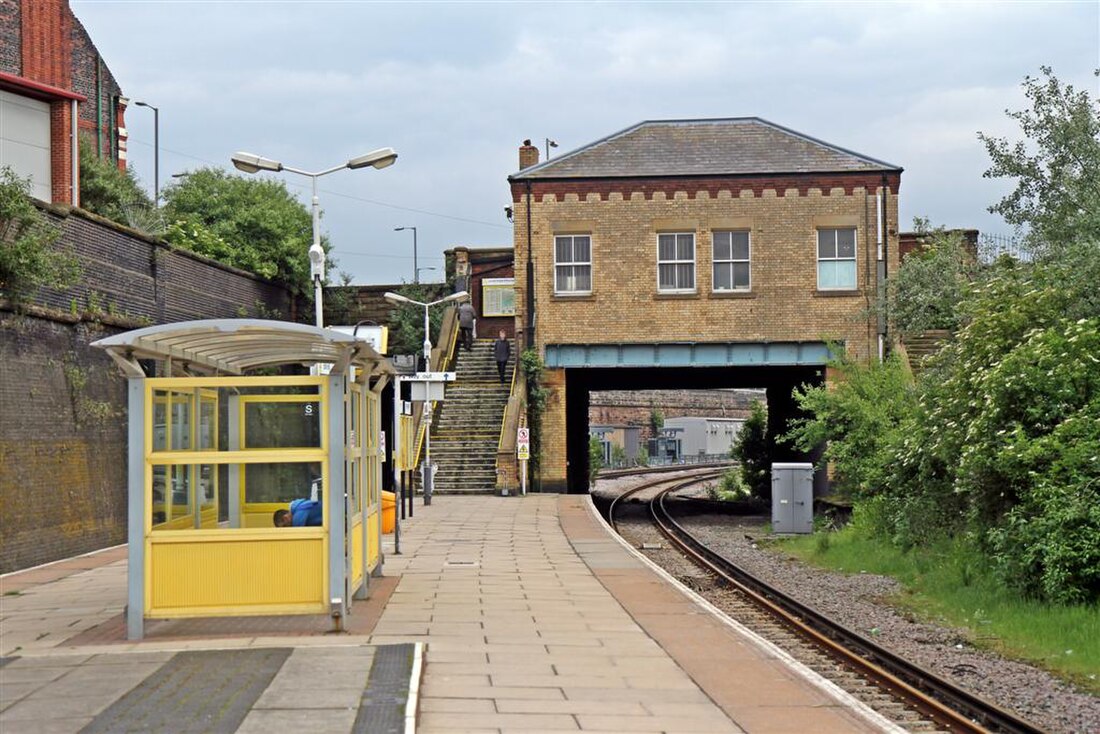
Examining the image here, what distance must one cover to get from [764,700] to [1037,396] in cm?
828

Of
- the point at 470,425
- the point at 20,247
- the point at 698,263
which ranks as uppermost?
the point at 698,263

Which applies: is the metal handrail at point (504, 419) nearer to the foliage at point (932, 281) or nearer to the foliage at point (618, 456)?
the foliage at point (932, 281)

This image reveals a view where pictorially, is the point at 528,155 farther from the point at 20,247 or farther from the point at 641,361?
the point at 20,247

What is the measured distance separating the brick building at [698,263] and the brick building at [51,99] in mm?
12890

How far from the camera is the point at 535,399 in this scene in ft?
122

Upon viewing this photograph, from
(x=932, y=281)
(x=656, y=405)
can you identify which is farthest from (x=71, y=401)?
(x=656, y=405)

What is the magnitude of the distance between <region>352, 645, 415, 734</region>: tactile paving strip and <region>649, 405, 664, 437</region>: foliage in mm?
77555

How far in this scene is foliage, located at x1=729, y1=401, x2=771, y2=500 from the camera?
44.2 m

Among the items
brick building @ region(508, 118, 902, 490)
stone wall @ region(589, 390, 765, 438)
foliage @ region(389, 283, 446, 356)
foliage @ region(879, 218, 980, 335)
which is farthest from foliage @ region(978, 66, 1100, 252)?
stone wall @ region(589, 390, 765, 438)

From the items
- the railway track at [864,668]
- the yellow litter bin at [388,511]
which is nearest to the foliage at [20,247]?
the yellow litter bin at [388,511]

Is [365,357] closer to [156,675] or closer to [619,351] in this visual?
[156,675]

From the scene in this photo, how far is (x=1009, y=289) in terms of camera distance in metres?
18.0

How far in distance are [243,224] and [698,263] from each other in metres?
14.6

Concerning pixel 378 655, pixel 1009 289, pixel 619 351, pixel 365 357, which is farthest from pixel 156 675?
pixel 619 351
